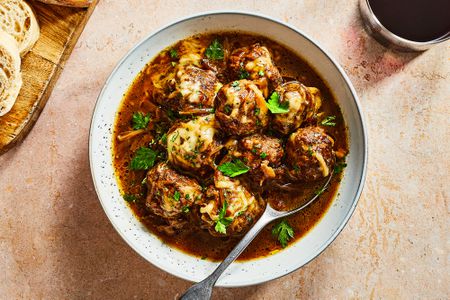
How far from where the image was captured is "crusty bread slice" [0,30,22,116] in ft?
14.9

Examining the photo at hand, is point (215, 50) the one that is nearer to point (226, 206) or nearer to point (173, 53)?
point (173, 53)

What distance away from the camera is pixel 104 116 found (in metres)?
4.41

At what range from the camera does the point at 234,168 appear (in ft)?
13.3

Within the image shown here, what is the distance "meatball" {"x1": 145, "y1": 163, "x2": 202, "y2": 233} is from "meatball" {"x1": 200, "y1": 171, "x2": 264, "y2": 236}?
132 millimetres

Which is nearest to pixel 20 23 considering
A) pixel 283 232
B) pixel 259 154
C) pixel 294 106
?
pixel 259 154

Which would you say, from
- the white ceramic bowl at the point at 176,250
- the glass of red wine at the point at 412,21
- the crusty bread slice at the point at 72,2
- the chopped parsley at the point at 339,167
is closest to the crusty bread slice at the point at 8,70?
the crusty bread slice at the point at 72,2

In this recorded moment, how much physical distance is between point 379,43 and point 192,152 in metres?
2.18

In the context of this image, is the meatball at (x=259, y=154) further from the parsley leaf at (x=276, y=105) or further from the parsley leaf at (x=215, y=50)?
the parsley leaf at (x=215, y=50)

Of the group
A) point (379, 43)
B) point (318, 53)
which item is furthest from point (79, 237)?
point (379, 43)

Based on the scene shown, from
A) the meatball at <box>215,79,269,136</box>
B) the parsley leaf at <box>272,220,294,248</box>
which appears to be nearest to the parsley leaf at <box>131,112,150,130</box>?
the meatball at <box>215,79,269,136</box>

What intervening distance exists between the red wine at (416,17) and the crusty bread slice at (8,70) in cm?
332

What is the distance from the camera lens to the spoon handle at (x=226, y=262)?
4.07 m

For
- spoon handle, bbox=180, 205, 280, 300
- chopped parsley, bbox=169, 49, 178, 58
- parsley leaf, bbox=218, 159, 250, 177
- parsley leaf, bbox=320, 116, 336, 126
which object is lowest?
spoon handle, bbox=180, 205, 280, 300

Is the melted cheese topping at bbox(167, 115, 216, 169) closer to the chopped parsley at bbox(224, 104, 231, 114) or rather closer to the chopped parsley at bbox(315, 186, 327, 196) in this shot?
the chopped parsley at bbox(224, 104, 231, 114)
